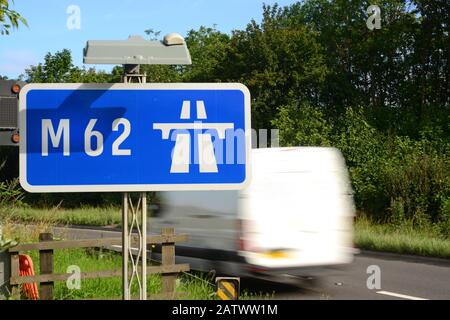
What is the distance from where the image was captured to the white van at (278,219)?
9.97 meters

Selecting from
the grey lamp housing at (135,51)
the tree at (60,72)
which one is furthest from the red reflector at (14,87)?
the tree at (60,72)

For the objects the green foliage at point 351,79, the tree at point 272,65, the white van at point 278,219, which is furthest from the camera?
the tree at point 272,65

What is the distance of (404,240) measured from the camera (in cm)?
1673

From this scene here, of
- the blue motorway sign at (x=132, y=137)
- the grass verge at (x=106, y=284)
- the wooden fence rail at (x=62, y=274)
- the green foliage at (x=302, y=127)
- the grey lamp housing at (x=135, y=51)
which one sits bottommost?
the grass verge at (x=106, y=284)

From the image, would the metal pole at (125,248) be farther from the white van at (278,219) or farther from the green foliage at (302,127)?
the green foliage at (302,127)

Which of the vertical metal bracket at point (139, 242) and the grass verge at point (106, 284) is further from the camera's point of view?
the grass verge at point (106, 284)

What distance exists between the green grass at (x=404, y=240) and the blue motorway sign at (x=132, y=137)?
43.3ft

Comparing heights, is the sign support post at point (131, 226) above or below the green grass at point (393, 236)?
above

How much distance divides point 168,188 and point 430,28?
39.4 m

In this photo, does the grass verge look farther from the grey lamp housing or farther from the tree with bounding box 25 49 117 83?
the tree with bounding box 25 49 117 83

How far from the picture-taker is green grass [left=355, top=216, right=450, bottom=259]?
15.7 m

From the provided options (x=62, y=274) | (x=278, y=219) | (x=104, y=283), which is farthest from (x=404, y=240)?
(x=62, y=274)

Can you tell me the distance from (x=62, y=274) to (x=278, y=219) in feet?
10.7

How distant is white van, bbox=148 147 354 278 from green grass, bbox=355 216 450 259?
5337mm
